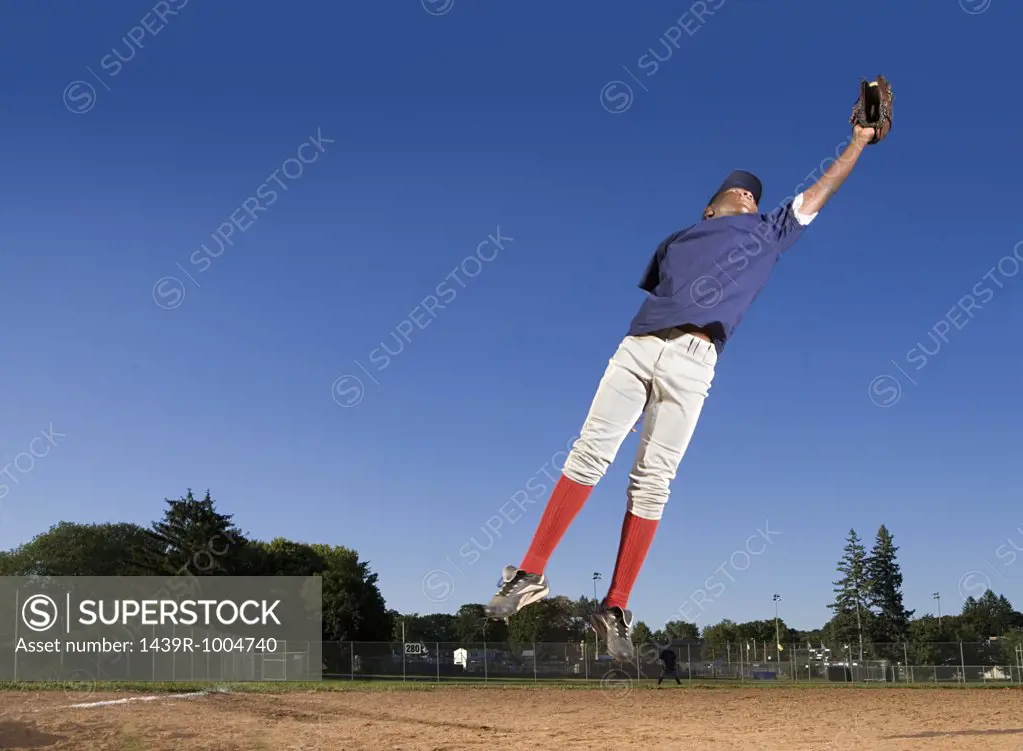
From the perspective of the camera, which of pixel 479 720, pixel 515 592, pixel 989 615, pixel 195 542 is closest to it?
pixel 515 592

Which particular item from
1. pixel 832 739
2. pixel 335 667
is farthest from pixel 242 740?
pixel 335 667

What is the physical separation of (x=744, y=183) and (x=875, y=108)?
647 millimetres

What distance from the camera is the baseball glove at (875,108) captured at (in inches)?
172

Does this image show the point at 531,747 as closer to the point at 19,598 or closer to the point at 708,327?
the point at 708,327

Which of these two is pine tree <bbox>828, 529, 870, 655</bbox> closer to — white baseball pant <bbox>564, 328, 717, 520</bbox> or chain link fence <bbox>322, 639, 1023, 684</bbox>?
chain link fence <bbox>322, 639, 1023, 684</bbox>

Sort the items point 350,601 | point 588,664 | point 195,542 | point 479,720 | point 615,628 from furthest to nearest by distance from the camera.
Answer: point 350,601
point 195,542
point 588,664
point 479,720
point 615,628

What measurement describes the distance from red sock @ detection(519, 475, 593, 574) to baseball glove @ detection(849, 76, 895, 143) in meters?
2.04

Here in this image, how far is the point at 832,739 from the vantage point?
21016 millimetres

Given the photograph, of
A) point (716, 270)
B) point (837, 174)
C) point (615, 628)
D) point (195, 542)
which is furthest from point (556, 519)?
point (195, 542)

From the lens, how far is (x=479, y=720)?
84.9 feet

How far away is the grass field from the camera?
63.5 ft

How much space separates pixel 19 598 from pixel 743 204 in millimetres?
54596

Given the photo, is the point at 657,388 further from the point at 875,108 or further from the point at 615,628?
the point at 875,108

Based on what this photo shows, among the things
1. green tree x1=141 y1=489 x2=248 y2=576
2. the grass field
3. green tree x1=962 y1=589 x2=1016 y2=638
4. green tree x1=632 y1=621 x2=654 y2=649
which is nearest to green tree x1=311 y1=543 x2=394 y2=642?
green tree x1=141 y1=489 x2=248 y2=576
